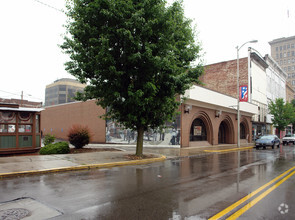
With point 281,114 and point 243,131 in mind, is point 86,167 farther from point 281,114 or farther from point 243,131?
point 281,114

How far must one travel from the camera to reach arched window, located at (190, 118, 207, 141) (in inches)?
955

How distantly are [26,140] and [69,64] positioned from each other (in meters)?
5.68

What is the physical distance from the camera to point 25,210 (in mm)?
4414

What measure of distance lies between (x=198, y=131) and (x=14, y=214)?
73.5ft

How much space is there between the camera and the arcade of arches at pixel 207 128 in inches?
872

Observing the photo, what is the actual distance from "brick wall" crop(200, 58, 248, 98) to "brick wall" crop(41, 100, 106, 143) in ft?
60.1

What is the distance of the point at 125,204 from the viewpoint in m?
4.85

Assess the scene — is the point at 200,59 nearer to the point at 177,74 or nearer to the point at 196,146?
the point at 177,74

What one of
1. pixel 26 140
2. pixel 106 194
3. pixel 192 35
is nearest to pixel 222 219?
pixel 106 194

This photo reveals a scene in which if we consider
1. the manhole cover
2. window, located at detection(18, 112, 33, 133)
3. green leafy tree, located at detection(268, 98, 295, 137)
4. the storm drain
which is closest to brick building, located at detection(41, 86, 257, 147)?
green leafy tree, located at detection(268, 98, 295, 137)

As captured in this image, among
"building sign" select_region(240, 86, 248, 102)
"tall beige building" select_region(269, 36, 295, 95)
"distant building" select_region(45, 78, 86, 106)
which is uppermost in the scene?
"tall beige building" select_region(269, 36, 295, 95)

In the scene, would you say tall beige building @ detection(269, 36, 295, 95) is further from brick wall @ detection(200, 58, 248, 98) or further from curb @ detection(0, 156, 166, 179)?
curb @ detection(0, 156, 166, 179)

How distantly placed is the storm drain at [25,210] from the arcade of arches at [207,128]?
17.7 metres

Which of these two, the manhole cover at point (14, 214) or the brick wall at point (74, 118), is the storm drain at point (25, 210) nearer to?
the manhole cover at point (14, 214)
